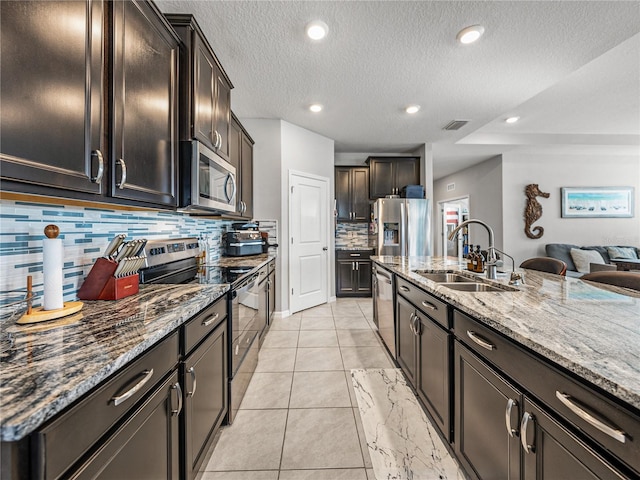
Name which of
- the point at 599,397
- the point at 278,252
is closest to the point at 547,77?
the point at 599,397

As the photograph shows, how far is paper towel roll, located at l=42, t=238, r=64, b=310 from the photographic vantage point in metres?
0.94

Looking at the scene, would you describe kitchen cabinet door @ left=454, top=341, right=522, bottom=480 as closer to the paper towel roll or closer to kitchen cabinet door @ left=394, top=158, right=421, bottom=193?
the paper towel roll

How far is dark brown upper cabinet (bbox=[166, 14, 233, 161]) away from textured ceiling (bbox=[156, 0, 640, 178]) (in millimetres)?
276

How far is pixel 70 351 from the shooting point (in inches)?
27.8

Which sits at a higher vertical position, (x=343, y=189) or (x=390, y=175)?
(x=390, y=175)

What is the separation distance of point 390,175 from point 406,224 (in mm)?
1029

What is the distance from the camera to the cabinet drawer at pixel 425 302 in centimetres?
139

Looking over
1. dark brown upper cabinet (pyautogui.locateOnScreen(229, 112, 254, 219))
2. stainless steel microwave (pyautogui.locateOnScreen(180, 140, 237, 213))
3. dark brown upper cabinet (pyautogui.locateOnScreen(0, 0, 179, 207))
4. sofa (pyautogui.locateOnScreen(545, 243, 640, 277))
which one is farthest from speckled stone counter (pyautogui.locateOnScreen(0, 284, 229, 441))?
sofa (pyautogui.locateOnScreen(545, 243, 640, 277))

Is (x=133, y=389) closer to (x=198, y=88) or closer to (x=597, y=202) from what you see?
(x=198, y=88)

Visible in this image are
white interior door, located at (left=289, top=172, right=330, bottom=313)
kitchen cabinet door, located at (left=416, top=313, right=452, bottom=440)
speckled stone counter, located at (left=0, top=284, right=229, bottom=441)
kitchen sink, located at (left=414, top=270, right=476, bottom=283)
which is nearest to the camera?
speckled stone counter, located at (left=0, top=284, right=229, bottom=441)

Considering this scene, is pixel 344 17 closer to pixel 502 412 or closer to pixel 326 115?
pixel 326 115

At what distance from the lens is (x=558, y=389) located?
73 centimetres

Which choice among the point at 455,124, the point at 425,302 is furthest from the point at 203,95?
the point at 455,124

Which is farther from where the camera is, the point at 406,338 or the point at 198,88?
the point at 406,338
